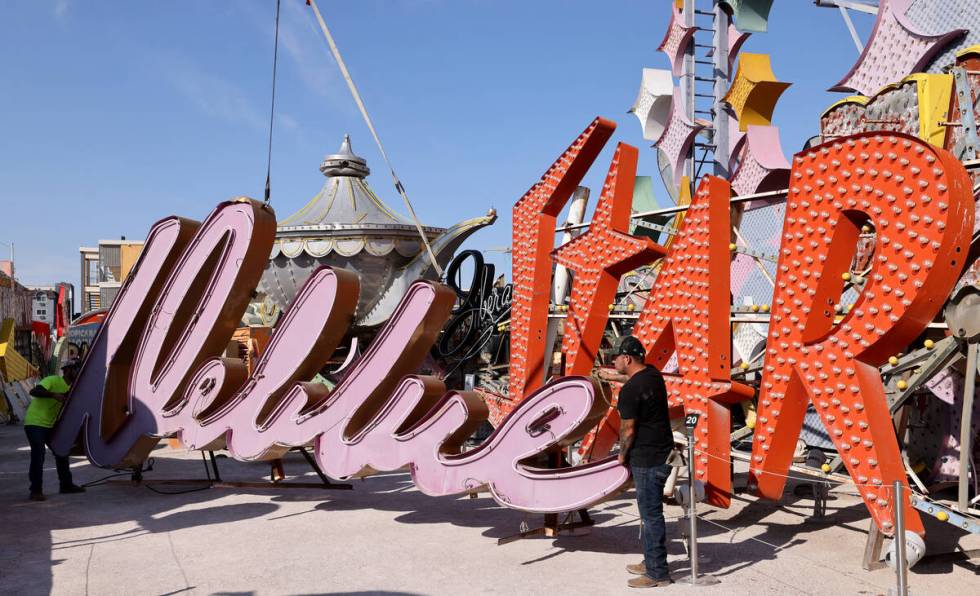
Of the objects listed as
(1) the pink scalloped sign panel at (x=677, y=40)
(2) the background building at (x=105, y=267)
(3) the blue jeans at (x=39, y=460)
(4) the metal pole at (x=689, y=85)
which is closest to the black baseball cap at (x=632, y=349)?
(3) the blue jeans at (x=39, y=460)

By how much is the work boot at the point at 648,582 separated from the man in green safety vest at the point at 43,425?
752cm

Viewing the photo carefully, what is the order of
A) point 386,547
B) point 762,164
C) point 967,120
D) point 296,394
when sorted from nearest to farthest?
point 386,547 → point 296,394 → point 967,120 → point 762,164

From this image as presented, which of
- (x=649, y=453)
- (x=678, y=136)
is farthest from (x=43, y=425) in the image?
(x=678, y=136)

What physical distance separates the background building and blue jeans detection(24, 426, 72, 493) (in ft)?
133

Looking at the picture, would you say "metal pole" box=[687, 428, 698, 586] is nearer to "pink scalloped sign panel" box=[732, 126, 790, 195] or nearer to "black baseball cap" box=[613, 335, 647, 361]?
"black baseball cap" box=[613, 335, 647, 361]

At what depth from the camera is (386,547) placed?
299 inches

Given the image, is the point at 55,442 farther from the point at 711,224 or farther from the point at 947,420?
the point at 947,420

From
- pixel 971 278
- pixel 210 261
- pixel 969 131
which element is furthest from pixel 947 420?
pixel 210 261

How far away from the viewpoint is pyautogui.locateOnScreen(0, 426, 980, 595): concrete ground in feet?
21.1

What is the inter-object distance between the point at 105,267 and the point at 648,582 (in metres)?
61.4

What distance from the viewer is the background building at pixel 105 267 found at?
51.5 metres

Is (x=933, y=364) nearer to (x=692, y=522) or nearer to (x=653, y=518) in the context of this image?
(x=692, y=522)

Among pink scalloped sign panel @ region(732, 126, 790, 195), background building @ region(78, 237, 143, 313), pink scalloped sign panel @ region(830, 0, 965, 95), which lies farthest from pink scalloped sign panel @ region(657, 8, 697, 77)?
background building @ region(78, 237, 143, 313)

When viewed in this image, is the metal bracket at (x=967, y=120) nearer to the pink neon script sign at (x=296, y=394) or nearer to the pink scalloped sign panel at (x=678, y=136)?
the pink neon script sign at (x=296, y=394)
